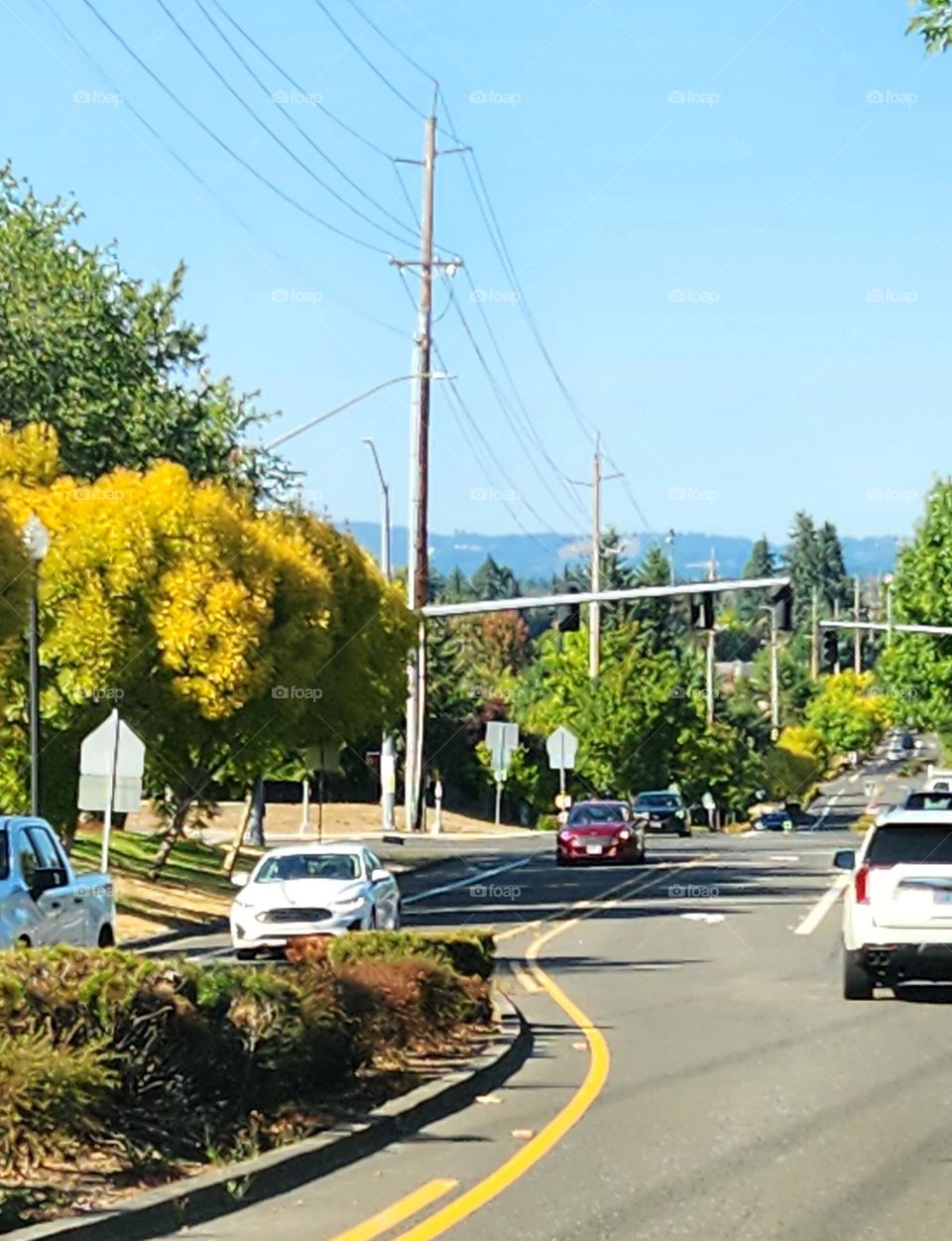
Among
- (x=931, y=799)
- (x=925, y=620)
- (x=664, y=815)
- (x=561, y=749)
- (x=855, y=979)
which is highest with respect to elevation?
(x=925, y=620)

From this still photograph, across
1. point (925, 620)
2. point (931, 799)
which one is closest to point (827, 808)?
point (925, 620)

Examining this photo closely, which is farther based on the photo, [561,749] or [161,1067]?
[561,749]

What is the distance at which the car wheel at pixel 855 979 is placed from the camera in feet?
69.4

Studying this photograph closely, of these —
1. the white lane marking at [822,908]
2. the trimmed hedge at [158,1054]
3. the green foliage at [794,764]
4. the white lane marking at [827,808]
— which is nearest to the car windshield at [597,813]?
the white lane marking at [822,908]

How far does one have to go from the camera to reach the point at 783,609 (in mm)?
39281

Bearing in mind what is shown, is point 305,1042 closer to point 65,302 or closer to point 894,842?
point 894,842

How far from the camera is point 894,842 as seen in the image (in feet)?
70.5

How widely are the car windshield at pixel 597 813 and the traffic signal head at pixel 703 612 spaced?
10.9 m

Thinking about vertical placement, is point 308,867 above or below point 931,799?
below

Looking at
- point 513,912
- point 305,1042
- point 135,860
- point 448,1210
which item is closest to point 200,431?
point 135,860

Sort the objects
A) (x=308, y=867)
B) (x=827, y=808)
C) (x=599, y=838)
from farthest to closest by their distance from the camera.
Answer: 1. (x=827, y=808)
2. (x=599, y=838)
3. (x=308, y=867)

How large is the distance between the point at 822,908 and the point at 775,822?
228ft

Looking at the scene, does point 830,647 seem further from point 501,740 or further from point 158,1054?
point 158,1054

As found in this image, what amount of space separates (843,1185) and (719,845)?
170 ft
